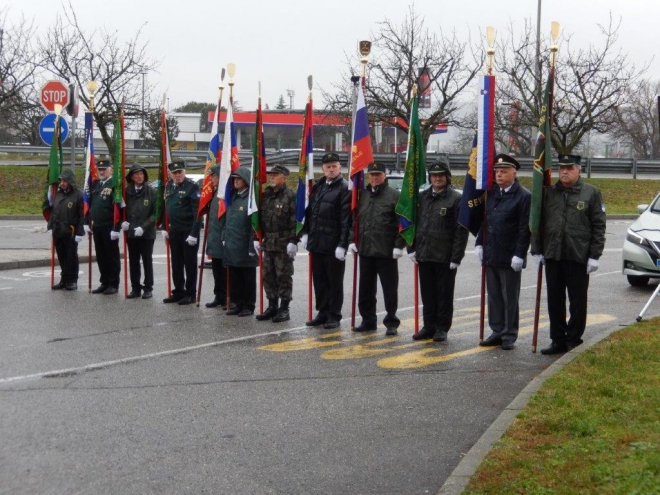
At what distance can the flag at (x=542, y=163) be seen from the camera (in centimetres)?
991

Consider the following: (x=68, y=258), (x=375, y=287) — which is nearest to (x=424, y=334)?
(x=375, y=287)

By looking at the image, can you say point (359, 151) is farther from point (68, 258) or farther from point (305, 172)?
point (68, 258)

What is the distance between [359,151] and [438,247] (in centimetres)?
177

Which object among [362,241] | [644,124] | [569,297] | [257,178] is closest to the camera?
[569,297]

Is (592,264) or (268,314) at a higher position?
(592,264)

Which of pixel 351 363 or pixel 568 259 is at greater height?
pixel 568 259

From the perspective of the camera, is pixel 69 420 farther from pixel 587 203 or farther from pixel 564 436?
pixel 587 203

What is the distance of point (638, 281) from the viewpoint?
50.1 ft

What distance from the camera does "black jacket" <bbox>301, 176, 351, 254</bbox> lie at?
1172 centimetres

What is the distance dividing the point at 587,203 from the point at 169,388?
4.36 metres

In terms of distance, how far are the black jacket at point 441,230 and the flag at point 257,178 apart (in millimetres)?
2446

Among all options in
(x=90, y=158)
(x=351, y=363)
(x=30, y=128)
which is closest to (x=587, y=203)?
(x=351, y=363)

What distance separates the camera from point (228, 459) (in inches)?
256

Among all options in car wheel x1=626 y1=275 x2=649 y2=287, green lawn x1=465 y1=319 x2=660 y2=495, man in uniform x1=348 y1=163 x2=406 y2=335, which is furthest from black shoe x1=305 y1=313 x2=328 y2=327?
car wheel x1=626 y1=275 x2=649 y2=287
